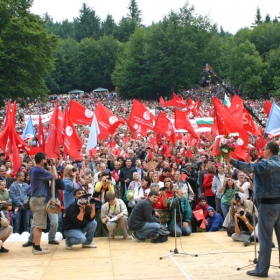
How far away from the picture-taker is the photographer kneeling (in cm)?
1105

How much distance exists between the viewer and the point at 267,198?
25.1 ft

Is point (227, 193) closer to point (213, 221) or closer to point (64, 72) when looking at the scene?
point (213, 221)

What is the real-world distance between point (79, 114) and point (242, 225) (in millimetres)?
10727

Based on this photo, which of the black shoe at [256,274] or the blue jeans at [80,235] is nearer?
the black shoe at [256,274]

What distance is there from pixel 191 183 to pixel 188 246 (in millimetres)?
4046

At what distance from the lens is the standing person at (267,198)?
7.57 metres

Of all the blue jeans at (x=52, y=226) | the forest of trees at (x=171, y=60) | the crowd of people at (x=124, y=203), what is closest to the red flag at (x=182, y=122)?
the crowd of people at (x=124, y=203)

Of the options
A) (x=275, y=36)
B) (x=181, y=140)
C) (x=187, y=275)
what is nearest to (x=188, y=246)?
(x=187, y=275)

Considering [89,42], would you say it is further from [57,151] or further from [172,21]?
[57,151]

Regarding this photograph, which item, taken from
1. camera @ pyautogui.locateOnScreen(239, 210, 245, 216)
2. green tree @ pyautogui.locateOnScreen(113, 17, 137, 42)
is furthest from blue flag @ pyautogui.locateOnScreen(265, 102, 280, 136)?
green tree @ pyautogui.locateOnScreen(113, 17, 137, 42)

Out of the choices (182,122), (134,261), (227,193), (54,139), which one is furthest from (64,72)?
(134,261)

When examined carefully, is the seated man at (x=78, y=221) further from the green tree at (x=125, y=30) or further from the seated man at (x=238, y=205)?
the green tree at (x=125, y=30)

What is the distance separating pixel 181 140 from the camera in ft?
80.8

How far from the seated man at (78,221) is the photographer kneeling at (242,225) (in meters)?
2.95
